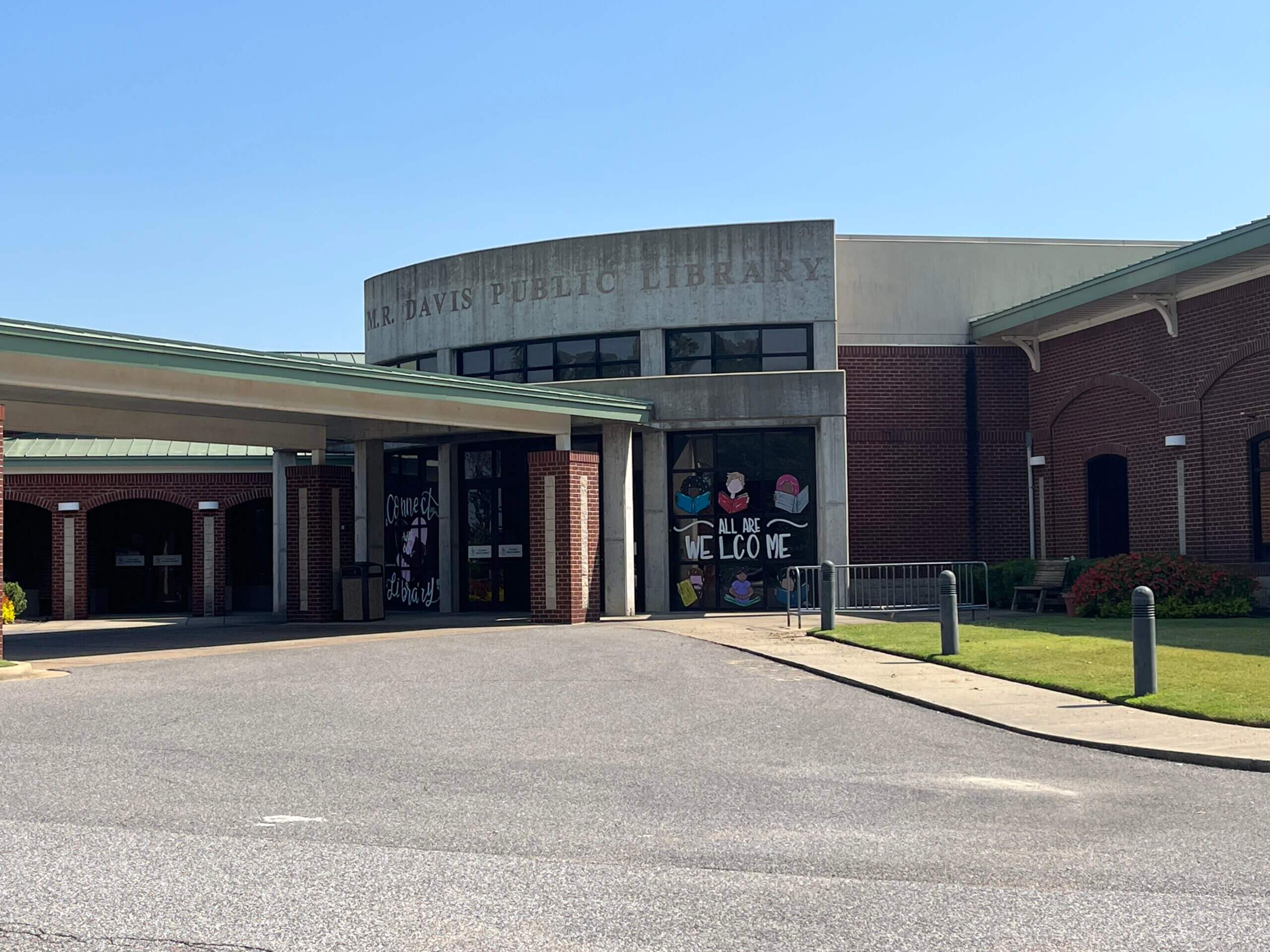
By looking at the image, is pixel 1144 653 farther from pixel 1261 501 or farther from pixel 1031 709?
pixel 1261 501

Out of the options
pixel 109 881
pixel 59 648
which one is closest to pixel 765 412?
pixel 59 648

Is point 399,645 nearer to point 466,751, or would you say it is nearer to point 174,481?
point 466,751

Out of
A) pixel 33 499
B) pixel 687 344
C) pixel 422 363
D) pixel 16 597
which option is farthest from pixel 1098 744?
pixel 33 499

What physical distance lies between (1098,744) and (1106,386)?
15737 millimetres

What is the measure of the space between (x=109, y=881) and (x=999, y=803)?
5.10m

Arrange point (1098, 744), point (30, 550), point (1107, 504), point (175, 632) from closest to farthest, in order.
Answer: point (1098, 744)
point (175, 632)
point (1107, 504)
point (30, 550)

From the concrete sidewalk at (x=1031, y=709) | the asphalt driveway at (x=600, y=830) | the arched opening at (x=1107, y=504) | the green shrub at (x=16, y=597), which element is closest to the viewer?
the asphalt driveway at (x=600, y=830)

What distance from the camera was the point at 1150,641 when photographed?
12523 mm

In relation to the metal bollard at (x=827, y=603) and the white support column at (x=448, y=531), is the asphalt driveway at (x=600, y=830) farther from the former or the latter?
the white support column at (x=448, y=531)

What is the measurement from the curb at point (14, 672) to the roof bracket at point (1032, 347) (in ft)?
60.9

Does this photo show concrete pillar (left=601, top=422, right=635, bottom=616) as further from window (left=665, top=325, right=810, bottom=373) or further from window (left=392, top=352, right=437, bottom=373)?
window (left=392, top=352, right=437, bottom=373)

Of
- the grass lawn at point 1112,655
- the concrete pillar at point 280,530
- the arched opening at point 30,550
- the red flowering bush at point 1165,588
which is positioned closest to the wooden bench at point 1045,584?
the red flowering bush at point 1165,588

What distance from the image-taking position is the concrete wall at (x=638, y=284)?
26047 millimetres

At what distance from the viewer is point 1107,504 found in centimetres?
2552
